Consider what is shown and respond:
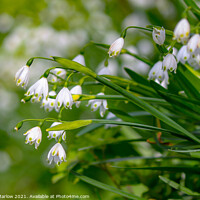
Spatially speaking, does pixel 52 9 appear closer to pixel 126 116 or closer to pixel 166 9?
pixel 166 9

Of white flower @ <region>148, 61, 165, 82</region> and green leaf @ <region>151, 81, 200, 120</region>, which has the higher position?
white flower @ <region>148, 61, 165, 82</region>

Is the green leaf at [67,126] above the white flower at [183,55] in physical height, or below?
above

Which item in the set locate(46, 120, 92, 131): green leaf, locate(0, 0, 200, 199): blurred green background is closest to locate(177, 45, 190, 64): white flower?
locate(46, 120, 92, 131): green leaf

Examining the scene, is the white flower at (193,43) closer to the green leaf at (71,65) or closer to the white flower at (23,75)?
the green leaf at (71,65)

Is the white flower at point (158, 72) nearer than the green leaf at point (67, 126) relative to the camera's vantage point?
No

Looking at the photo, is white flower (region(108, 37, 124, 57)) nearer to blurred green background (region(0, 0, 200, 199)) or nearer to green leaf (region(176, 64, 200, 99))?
green leaf (region(176, 64, 200, 99))

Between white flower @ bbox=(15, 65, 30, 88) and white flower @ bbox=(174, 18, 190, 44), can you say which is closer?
white flower @ bbox=(174, 18, 190, 44)

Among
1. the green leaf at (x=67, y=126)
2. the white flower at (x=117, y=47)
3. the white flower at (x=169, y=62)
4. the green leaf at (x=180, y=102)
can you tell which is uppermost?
the white flower at (x=117, y=47)

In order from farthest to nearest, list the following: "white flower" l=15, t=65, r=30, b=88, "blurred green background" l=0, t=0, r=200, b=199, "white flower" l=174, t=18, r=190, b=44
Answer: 1. "blurred green background" l=0, t=0, r=200, b=199
2. "white flower" l=15, t=65, r=30, b=88
3. "white flower" l=174, t=18, r=190, b=44

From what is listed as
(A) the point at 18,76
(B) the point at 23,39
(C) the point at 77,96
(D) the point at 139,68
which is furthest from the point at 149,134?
(B) the point at 23,39

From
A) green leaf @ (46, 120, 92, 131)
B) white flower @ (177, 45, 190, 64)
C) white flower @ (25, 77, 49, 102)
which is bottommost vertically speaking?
white flower @ (177, 45, 190, 64)

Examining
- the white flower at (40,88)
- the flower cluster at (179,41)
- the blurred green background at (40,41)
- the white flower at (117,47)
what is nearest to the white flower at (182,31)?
the flower cluster at (179,41)
